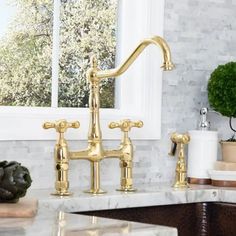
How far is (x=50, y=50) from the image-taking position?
2.37 m

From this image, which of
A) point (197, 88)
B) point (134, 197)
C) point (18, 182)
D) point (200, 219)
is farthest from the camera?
point (197, 88)

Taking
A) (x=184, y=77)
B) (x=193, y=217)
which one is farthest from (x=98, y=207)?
(x=184, y=77)

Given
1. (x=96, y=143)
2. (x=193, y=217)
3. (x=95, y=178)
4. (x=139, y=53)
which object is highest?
(x=139, y=53)

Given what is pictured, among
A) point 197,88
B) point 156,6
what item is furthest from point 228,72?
point 156,6

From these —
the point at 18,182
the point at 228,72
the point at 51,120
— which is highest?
the point at 228,72

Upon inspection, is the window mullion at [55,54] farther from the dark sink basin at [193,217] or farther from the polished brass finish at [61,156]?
the dark sink basin at [193,217]

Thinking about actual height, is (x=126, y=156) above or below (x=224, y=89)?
below

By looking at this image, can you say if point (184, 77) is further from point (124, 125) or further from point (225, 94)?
point (124, 125)

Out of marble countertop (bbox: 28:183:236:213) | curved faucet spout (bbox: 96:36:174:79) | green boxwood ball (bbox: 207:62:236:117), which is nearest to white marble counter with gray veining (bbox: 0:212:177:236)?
marble countertop (bbox: 28:183:236:213)

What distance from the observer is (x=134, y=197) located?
6.81ft

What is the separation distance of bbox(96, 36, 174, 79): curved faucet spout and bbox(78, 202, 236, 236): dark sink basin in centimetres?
44

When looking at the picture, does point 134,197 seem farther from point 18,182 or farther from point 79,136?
point 18,182

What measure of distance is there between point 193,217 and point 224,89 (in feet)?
1.63

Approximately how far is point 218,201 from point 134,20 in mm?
734
